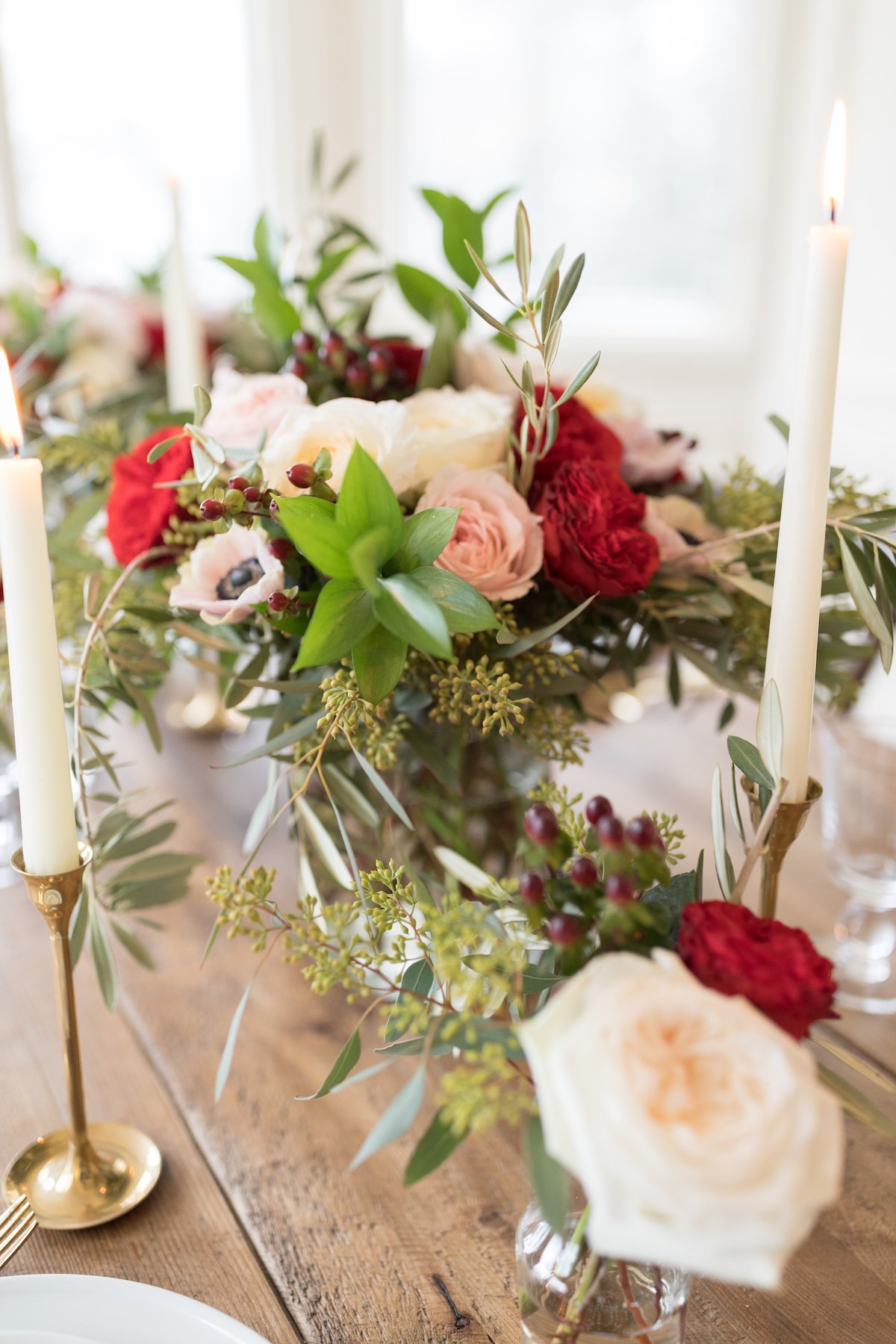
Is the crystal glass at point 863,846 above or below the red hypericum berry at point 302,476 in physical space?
below

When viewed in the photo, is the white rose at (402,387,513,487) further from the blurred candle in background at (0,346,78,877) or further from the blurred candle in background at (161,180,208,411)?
the blurred candle in background at (161,180,208,411)

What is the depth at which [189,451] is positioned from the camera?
2.14ft

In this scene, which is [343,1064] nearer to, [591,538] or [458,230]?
[591,538]

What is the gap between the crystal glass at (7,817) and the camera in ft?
3.03

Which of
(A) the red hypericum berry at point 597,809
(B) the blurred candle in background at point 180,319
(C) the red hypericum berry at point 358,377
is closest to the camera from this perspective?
(A) the red hypericum berry at point 597,809

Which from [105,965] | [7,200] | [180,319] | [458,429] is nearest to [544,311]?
[458,429]

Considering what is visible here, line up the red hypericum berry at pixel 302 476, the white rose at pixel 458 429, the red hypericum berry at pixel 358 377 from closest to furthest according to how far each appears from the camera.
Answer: the red hypericum berry at pixel 302 476 → the white rose at pixel 458 429 → the red hypericum berry at pixel 358 377

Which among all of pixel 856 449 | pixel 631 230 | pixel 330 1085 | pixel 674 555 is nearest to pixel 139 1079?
pixel 330 1085

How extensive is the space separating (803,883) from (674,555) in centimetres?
38

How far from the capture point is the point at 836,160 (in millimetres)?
500

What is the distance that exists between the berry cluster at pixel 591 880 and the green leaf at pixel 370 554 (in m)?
0.13

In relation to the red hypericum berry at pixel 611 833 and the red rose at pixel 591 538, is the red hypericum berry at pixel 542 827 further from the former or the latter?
the red rose at pixel 591 538

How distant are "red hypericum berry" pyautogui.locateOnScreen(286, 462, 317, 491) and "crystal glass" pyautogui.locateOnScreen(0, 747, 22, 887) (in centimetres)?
53

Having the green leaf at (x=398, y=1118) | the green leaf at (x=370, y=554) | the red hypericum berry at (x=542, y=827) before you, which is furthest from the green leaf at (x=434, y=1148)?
the green leaf at (x=370, y=554)
